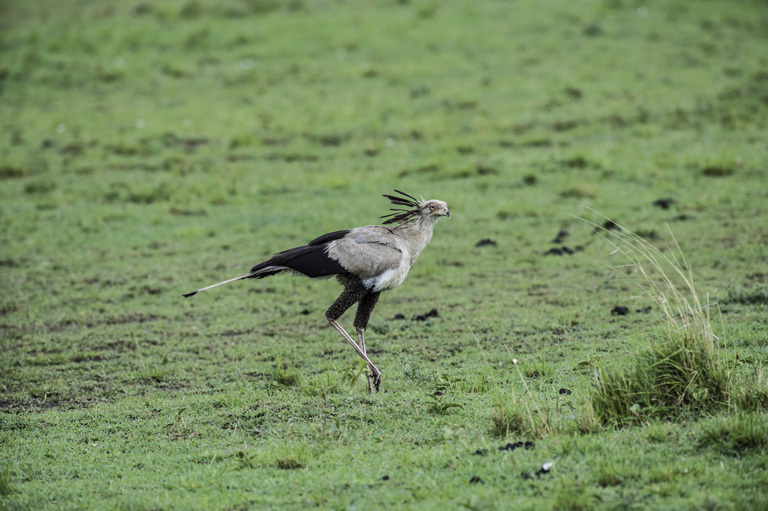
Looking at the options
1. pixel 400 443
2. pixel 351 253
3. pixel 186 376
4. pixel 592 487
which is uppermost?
pixel 351 253

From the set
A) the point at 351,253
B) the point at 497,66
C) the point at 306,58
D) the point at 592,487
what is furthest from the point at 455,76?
the point at 592,487

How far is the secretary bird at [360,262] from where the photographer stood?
716cm

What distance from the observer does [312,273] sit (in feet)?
23.6

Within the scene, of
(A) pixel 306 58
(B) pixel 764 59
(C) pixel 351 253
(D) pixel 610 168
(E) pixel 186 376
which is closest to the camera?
(C) pixel 351 253

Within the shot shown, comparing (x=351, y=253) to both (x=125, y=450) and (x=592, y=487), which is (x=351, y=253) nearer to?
(x=125, y=450)

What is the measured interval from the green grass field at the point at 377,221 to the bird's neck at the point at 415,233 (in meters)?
1.12

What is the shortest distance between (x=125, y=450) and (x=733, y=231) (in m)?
8.95

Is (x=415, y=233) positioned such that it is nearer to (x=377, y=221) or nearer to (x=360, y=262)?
(x=360, y=262)

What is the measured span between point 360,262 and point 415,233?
73cm

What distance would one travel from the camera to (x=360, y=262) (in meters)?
7.14

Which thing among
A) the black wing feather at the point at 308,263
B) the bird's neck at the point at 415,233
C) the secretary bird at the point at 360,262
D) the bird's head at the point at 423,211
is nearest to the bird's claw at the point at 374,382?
the secretary bird at the point at 360,262

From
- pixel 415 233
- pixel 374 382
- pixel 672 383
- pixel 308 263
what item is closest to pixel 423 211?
pixel 415 233

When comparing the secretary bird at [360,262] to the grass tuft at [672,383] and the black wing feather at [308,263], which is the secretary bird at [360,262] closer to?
the black wing feather at [308,263]

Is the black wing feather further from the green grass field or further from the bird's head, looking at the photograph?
the green grass field
